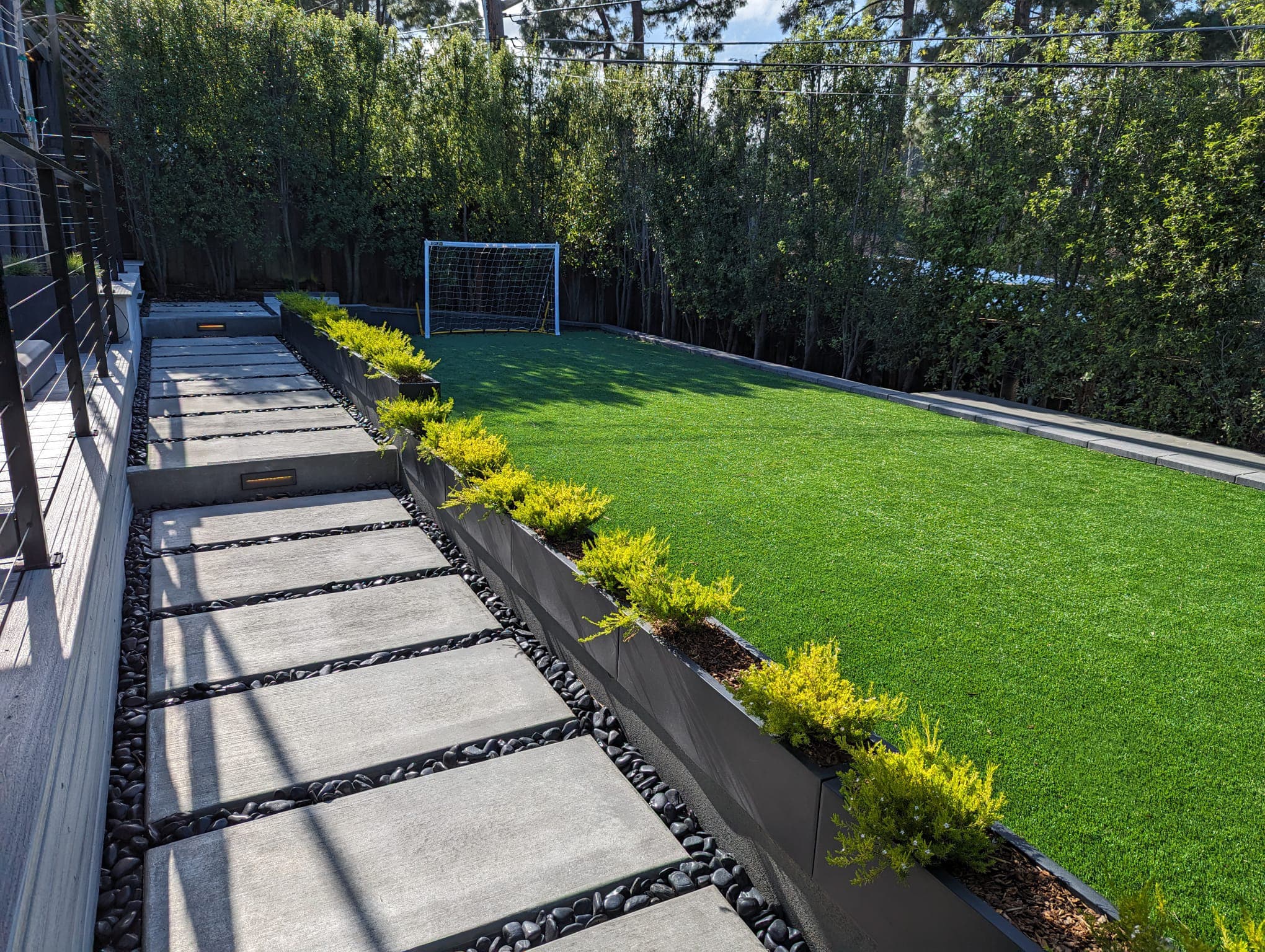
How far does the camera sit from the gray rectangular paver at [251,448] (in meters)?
4.68

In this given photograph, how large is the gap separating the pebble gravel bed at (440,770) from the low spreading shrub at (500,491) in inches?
20.1

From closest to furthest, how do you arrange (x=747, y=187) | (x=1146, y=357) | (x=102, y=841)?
(x=102, y=841) < (x=1146, y=357) < (x=747, y=187)

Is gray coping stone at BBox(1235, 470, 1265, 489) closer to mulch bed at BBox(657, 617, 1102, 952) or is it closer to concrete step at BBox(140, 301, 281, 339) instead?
mulch bed at BBox(657, 617, 1102, 952)

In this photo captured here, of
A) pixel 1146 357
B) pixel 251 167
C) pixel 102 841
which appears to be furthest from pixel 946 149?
pixel 251 167

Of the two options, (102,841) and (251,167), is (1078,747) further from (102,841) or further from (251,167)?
(251,167)

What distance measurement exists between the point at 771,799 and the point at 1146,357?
642 cm

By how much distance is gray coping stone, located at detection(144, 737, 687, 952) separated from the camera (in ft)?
5.74

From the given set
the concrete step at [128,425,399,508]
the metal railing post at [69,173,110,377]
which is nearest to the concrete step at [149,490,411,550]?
the concrete step at [128,425,399,508]

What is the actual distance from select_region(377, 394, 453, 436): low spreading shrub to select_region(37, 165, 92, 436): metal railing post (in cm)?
151

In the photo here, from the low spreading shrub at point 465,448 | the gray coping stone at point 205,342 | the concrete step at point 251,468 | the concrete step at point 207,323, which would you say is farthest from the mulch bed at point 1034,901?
the concrete step at point 207,323

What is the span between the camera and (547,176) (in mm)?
12805

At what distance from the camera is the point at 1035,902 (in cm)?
144

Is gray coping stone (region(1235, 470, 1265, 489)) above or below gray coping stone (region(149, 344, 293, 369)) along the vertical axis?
below

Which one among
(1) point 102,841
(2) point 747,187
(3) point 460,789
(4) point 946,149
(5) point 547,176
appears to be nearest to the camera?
(1) point 102,841
